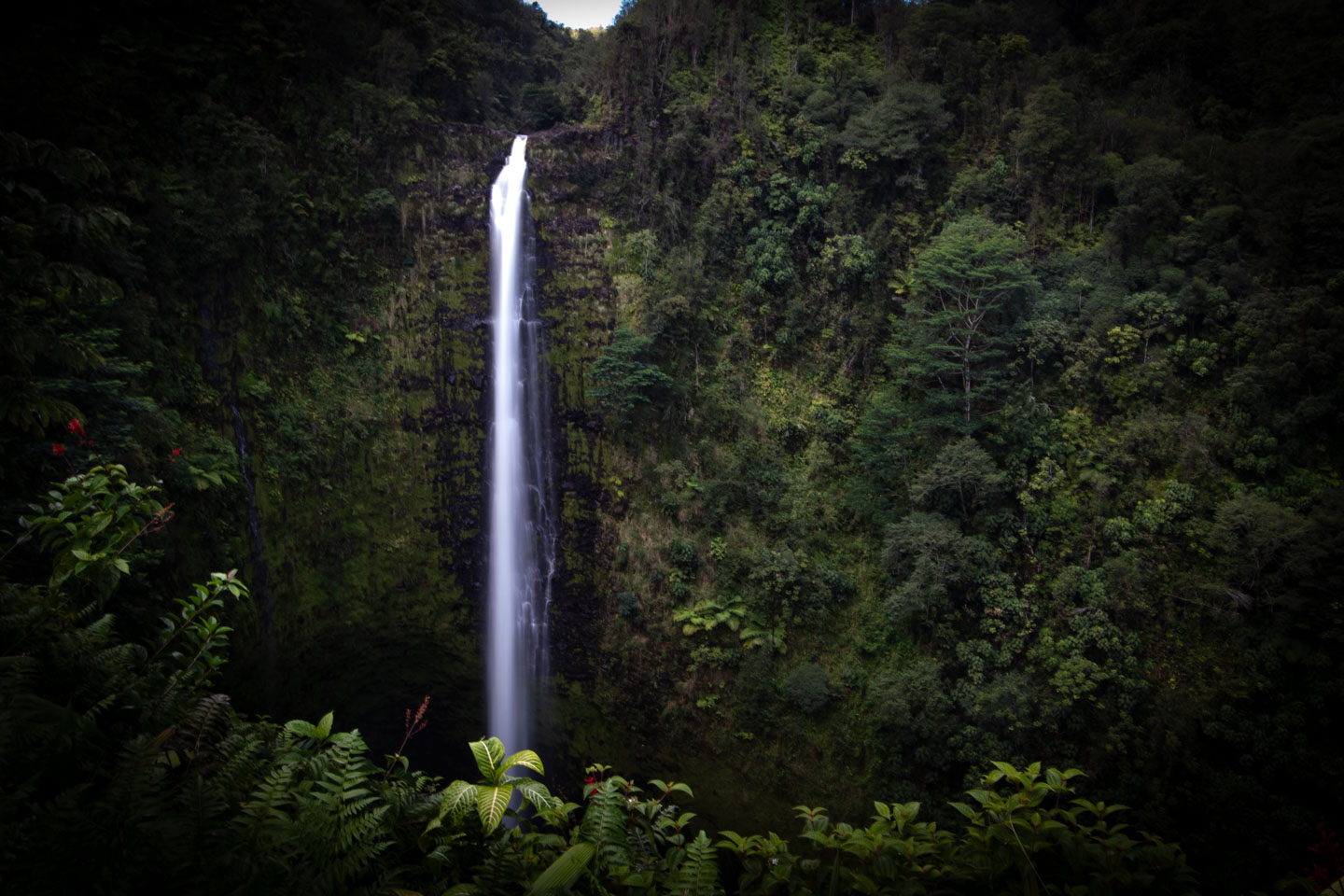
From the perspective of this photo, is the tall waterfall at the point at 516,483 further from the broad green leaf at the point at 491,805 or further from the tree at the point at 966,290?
the broad green leaf at the point at 491,805

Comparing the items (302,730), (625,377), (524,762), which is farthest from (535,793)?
(625,377)

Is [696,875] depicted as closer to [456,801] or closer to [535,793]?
[535,793]

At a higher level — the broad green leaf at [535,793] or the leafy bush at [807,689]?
the broad green leaf at [535,793]

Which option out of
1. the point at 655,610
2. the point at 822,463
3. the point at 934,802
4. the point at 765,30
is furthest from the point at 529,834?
the point at 765,30

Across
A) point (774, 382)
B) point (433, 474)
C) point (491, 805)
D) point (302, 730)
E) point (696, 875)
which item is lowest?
point (433, 474)

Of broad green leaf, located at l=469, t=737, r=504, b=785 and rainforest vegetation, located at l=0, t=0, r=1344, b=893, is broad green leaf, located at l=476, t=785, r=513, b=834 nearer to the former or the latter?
broad green leaf, located at l=469, t=737, r=504, b=785

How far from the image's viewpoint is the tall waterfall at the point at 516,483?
15570mm

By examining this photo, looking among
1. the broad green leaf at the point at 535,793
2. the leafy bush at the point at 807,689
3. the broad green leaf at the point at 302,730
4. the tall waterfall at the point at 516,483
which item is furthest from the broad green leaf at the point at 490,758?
the tall waterfall at the point at 516,483

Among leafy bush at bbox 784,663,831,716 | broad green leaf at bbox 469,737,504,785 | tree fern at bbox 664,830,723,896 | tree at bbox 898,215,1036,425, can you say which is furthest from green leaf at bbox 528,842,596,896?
tree at bbox 898,215,1036,425

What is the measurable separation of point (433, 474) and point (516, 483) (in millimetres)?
2159

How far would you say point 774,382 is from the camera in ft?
54.4

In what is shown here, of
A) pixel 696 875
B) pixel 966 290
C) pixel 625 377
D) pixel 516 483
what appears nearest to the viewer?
pixel 696 875

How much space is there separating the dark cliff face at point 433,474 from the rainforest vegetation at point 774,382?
0.11 metres

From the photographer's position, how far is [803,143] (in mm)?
17281
